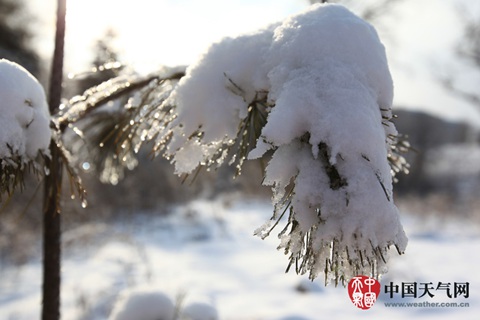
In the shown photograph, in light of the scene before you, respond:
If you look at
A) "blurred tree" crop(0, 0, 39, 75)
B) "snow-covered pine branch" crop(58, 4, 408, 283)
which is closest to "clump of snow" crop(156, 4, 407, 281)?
"snow-covered pine branch" crop(58, 4, 408, 283)

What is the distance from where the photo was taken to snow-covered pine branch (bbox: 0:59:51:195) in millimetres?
1059

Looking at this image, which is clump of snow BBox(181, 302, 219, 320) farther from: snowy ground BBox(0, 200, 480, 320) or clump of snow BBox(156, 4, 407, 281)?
clump of snow BBox(156, 4, 407, 281)

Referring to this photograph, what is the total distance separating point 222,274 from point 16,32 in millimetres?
8102

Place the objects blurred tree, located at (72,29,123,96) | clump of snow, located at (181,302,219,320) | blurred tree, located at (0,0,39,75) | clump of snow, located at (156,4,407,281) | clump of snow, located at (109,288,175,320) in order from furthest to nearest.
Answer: blurred tree, located at (0,0,39,75) → clump of snow, located at (181,302,219,320) → clump of snow, located at (109,288,175,320) → blurred tree, located at (72,29,123,96) → clump of snow, located at (156,4,407,281)

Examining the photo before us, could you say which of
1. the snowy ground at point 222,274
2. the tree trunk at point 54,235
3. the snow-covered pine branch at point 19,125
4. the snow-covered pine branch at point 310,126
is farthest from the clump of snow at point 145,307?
the snow-covered pine branch at point 310,126

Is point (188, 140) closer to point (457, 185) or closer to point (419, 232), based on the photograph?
point (419, 232)

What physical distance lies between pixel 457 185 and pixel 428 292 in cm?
1652

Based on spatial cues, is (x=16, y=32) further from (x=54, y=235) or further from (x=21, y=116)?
(x=21, y=116)

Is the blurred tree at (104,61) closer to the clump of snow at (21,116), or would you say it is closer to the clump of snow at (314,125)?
the clump of snow at (21,116)

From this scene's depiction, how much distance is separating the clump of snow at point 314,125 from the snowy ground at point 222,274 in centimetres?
141

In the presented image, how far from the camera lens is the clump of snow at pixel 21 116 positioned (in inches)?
41.5

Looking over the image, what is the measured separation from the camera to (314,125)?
806 mm

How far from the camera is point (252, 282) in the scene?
4008mm

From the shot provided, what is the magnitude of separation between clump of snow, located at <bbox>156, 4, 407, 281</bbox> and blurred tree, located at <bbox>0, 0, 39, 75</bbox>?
9328mm
